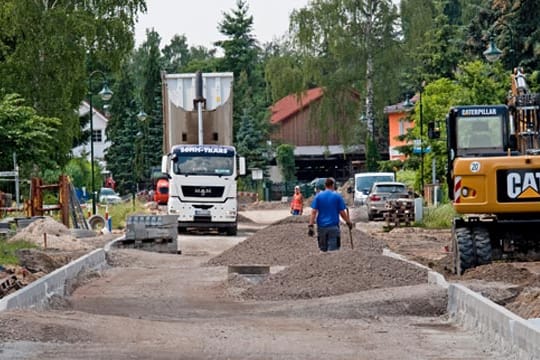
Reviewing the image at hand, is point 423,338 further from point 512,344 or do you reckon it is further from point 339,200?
point 339,200

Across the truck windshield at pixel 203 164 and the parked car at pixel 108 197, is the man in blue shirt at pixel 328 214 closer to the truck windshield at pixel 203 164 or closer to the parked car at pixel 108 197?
the truck windshield at pixel 203 164

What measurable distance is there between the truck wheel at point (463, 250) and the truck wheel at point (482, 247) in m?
0.09

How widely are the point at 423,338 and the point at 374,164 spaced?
6106 centimetres

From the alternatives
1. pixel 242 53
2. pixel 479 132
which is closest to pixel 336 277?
pixel 479 132

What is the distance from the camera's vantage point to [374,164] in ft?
243

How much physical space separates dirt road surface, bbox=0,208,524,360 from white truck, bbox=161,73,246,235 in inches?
610

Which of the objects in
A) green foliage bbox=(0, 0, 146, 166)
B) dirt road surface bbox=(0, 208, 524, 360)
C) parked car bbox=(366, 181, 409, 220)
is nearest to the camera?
dirt road surface bbox=(0, 208, 524, 360)

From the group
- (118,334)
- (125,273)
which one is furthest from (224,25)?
(118,334)

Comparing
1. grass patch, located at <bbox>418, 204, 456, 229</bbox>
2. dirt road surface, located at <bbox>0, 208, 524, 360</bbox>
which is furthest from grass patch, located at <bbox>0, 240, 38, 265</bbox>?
grass patch, located at <bbox>418, 204, 456, 229</bbox>

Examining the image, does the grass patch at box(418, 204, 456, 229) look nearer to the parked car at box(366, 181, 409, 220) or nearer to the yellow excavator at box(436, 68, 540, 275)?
the parked car at box(366, 181, 409, 220)

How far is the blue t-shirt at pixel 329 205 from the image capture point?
20.9 meters

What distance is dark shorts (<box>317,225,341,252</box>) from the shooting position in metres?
21.2

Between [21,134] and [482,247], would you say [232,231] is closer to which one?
[21,134]

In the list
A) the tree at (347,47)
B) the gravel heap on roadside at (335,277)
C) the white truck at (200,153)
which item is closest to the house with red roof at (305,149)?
the tree at (347,47)
